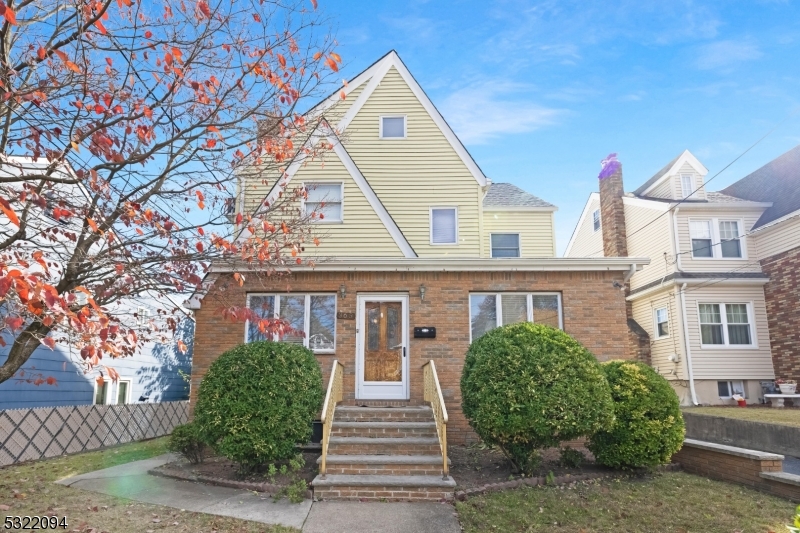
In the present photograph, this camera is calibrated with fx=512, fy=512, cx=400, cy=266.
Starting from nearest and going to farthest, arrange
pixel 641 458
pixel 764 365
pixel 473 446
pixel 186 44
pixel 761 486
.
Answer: pixel 186 44 < pixel 761 486 < pixel 641 458 < pixel 473 446 < pixel 764 365

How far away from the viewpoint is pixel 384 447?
8.16 m

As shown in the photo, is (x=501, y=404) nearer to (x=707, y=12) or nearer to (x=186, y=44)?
(x=186, y=44)

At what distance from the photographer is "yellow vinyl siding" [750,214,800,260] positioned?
1648 cm

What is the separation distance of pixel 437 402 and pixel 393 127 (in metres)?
9.00

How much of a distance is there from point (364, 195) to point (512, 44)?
4.95 metres

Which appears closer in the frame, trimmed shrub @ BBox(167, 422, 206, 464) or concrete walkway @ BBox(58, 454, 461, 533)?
concrete walkway @ BBox(58, 454, 461, 533)

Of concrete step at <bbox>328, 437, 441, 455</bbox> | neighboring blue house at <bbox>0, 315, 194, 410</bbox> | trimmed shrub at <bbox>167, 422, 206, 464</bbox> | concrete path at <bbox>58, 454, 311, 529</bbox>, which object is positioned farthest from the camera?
neighboring blue house at <bbox>0, 315, 194, 410</bbox>

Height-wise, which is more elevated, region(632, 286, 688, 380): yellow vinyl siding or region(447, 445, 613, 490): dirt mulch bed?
region(632, 286, 688, 380): yellow vinyl siding

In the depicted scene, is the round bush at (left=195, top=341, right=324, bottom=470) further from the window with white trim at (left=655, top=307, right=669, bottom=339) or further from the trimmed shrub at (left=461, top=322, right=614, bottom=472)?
the window with white trim at (left=655, top=307, right=669, bottom=339)

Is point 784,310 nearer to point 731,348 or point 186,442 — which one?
point 731,348

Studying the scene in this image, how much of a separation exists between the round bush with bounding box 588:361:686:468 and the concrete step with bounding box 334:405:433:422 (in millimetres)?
2919

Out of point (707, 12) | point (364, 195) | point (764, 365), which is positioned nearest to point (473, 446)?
point (364, 195)

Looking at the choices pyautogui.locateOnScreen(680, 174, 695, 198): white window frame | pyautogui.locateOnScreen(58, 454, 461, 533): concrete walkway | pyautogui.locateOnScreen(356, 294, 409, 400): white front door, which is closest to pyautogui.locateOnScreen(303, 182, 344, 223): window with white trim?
pyautogui.locateOnScreen(356, 294, 409, 400): white front door

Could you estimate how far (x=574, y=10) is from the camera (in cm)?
962
